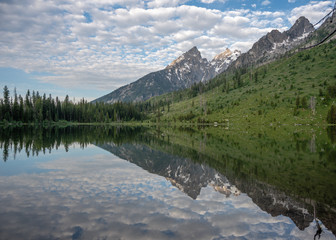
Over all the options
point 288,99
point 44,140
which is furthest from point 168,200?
point 288,99

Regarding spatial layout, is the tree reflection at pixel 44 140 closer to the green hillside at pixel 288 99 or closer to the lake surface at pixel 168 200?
the lake surface at pixel 168 200

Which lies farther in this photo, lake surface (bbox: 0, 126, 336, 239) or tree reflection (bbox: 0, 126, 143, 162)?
tree reflection (bbox: 0, 126, 143, 162)

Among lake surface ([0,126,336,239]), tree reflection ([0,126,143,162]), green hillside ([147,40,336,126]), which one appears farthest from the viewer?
green hillside ([147,40,336,126])

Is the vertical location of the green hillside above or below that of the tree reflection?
above

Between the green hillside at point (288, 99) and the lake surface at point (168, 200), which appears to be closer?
the lake surface at point (168, 200)

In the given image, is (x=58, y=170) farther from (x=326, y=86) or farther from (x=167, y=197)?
(x=326, y=86)

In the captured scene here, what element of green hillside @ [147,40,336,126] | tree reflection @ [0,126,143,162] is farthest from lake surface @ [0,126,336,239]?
green hillside @ [147,40,336,126]

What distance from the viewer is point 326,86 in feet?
442

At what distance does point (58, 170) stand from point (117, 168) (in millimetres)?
5185

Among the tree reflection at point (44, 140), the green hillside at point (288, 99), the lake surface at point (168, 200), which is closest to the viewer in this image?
the lake surface at point (168, 200)

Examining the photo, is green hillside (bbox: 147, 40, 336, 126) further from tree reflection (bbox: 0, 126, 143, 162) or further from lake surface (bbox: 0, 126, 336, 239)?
lake surface (bbox: 0, 126, 336, 239)

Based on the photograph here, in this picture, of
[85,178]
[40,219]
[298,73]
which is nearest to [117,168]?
[85,178]

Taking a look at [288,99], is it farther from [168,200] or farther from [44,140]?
[168,200]

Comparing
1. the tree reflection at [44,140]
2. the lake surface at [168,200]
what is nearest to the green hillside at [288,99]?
the tree reflection at [44,140]
